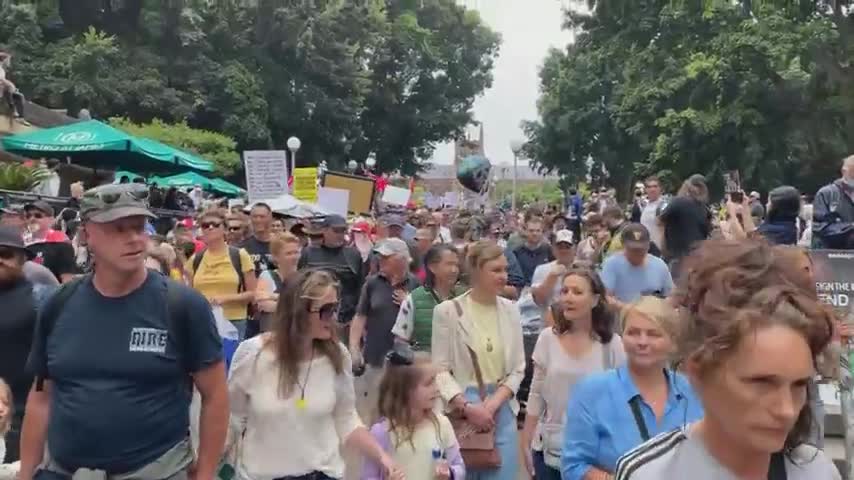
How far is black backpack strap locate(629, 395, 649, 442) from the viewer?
3.97 m

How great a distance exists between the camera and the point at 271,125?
175ft

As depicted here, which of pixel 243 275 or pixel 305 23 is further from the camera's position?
pixel 305 23

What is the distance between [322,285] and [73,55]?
1617 inches

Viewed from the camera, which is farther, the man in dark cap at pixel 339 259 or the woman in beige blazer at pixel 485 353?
the man in dark cap at pixel 339 259

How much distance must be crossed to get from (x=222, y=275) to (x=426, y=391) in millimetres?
3869

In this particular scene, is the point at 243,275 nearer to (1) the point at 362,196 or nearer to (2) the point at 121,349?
(2) the point at 121,349

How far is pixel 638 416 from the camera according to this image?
158 inches

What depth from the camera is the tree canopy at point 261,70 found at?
44281 mm

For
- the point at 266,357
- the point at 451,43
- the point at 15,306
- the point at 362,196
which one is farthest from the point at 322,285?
the point at 451,43

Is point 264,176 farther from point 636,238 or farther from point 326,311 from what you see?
point 326,311

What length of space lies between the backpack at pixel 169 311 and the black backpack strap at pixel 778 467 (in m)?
2.36

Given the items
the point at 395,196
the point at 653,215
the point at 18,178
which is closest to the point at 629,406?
the point at 653,215

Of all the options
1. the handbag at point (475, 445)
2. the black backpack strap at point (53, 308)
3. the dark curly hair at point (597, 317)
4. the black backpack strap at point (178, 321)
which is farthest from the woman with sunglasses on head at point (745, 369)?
the handbag at point (475, 445)

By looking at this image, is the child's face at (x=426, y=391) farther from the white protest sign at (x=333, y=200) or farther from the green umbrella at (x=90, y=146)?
the green umbrella at (x=90, y=146)
